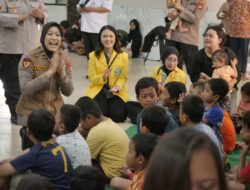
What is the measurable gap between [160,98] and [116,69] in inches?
44.7

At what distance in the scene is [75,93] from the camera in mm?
7148

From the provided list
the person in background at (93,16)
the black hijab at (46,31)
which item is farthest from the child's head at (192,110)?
the person in background at (93,16)

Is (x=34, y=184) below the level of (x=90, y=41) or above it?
below

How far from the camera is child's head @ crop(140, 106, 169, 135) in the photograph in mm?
3650

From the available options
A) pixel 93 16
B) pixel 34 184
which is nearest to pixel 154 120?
pixel 34 184

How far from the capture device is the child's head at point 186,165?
1183 millimetres

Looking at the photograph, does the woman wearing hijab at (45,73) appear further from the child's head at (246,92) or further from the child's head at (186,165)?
the child's head at (186,165)

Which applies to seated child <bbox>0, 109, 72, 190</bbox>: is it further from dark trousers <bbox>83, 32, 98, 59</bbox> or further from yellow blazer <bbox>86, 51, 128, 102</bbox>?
dark trousers <bbox>83, 32, 98, 59</bbox>

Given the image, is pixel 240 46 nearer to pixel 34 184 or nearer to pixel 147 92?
pixel 147 92

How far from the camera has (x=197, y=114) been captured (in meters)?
3.89

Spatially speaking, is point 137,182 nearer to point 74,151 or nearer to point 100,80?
point 74,151

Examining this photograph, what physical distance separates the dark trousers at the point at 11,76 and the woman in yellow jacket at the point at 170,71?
140 centimetres

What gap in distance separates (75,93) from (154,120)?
358cm

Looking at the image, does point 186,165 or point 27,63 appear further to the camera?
point 27,63
